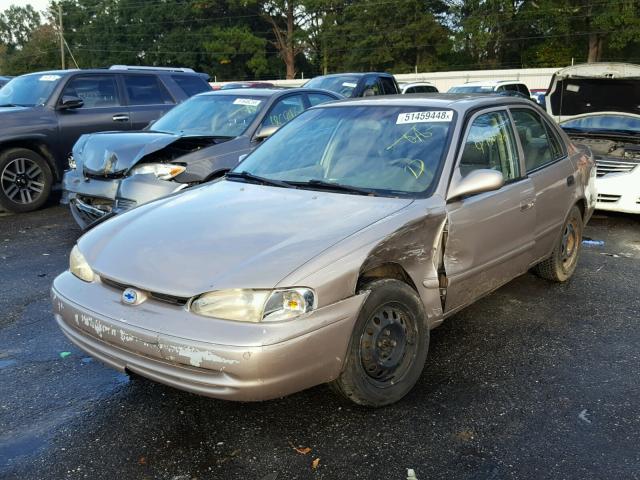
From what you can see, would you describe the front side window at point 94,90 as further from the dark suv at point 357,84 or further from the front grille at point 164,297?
the front grille at point 164,297

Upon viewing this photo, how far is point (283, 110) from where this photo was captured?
7.19 m

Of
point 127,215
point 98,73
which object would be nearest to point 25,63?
point 98,73

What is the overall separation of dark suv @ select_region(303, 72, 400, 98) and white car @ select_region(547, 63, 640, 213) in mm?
3541

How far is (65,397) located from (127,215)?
3.46ft

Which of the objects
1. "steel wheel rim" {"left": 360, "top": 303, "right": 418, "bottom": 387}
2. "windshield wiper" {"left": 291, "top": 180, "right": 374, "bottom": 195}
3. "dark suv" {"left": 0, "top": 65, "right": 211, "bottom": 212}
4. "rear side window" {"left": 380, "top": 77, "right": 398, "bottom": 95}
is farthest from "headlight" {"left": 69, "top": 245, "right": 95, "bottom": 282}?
"rear side window" {"left": 380, "top": 77, "right": 398, "bottom": 95}

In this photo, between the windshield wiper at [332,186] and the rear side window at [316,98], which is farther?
the rear side window at [316,98]

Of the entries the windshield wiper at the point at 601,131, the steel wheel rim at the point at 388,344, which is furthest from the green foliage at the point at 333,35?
the steel wheel rim at the point at 388,344

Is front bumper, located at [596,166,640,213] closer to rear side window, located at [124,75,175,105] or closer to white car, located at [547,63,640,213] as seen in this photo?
white car, located at [547,63,640,213]

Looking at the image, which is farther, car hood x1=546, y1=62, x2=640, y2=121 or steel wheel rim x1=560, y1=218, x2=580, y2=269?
car hood x1=546, y1=62, x2=640, y2=121

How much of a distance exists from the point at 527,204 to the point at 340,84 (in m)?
8.51

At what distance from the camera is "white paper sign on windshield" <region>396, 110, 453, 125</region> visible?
3.87 meters

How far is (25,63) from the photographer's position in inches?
3226

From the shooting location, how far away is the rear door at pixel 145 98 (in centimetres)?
901

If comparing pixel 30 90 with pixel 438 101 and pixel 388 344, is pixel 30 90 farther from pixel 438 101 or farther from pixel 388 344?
pixel 388 344
